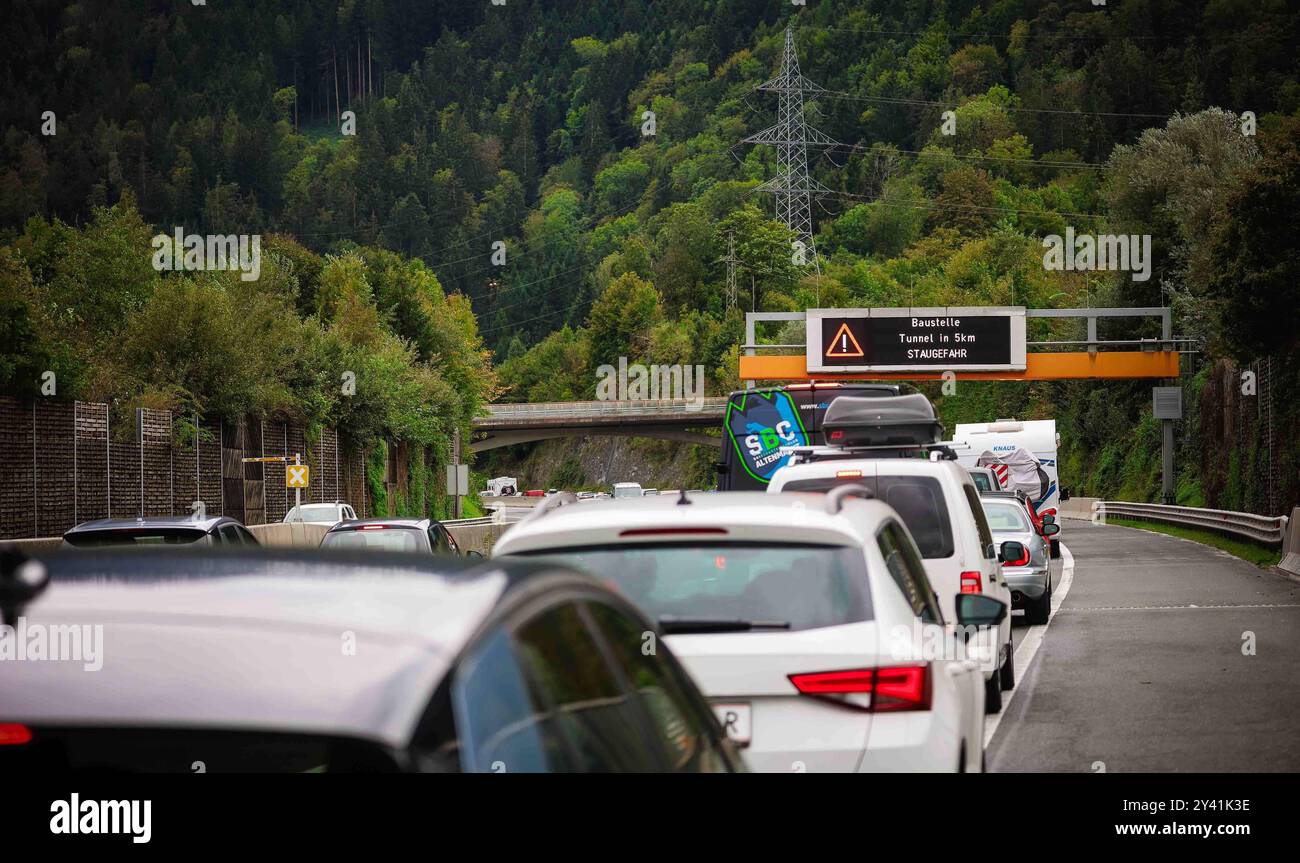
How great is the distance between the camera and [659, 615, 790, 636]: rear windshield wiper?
6.32m

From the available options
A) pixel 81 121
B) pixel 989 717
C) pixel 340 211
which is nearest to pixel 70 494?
pixel 989 717

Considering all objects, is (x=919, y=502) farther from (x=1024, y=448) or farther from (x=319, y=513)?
(x=1024, y=448)

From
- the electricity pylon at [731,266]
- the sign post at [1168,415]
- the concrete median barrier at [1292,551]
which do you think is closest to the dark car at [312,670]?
the concrete median barrier at [1292,551]

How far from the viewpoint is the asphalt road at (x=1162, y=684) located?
413 inches

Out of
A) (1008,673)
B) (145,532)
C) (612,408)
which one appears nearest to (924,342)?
(145,532)

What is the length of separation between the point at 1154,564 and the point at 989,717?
827 inches

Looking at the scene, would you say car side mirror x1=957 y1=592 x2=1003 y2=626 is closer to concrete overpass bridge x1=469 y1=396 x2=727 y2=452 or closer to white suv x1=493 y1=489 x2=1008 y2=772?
white suv x1=493 y1=489 x2=1008 y2=772

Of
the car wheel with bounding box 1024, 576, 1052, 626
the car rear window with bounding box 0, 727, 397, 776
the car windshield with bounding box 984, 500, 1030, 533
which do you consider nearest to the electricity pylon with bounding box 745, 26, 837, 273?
the car windshield with bounding box 984, 500, 1030, 533

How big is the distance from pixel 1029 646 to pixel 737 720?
495 inches

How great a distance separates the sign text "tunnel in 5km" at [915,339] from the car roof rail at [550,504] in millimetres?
50050

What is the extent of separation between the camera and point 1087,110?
161 m

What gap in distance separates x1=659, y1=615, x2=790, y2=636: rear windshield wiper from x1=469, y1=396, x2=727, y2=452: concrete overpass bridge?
91.6 metres

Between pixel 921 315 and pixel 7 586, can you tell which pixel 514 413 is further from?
pixel 7 586

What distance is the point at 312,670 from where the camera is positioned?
2885 millimetres
